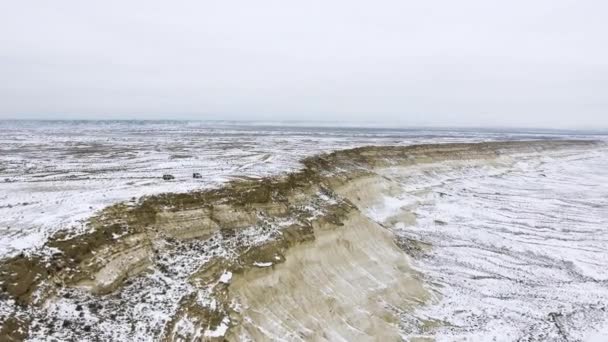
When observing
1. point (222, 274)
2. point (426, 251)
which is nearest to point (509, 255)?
point (426, 251)

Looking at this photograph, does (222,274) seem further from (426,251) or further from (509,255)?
(509,255)

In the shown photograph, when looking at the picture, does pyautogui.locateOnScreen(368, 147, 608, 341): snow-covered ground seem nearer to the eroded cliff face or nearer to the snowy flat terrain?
the snowy flat terrain

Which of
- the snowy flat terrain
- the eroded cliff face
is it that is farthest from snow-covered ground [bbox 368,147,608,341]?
the eroded cliff face

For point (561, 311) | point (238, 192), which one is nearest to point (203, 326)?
point (238, 192)

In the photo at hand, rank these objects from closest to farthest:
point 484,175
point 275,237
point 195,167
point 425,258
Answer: point 275,237, point 425,258, point 195,167, point 484,175

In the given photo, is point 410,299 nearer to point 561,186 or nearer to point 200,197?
point 200,197

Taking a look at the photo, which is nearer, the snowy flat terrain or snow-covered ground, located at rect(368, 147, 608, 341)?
the snowy flat terrain

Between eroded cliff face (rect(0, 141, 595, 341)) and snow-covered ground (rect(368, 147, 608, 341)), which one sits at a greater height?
eroded cliff face (rect(0, 141, 595, 341))

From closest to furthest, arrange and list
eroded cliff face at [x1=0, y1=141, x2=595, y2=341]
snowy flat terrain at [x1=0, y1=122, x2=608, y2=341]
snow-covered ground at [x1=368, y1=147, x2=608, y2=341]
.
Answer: eroded cliff face at [x1=0, y1=141, x2=595, y2=341] → snowy flat terrain at [x1=0, y1=122, x2=608, y2=341] → snow-covered ground at [x1=368, y1=147, x2=608, y2=341]

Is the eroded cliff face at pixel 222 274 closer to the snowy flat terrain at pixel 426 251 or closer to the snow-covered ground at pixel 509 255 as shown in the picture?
the snowy flat terrain at pixel 426 251
